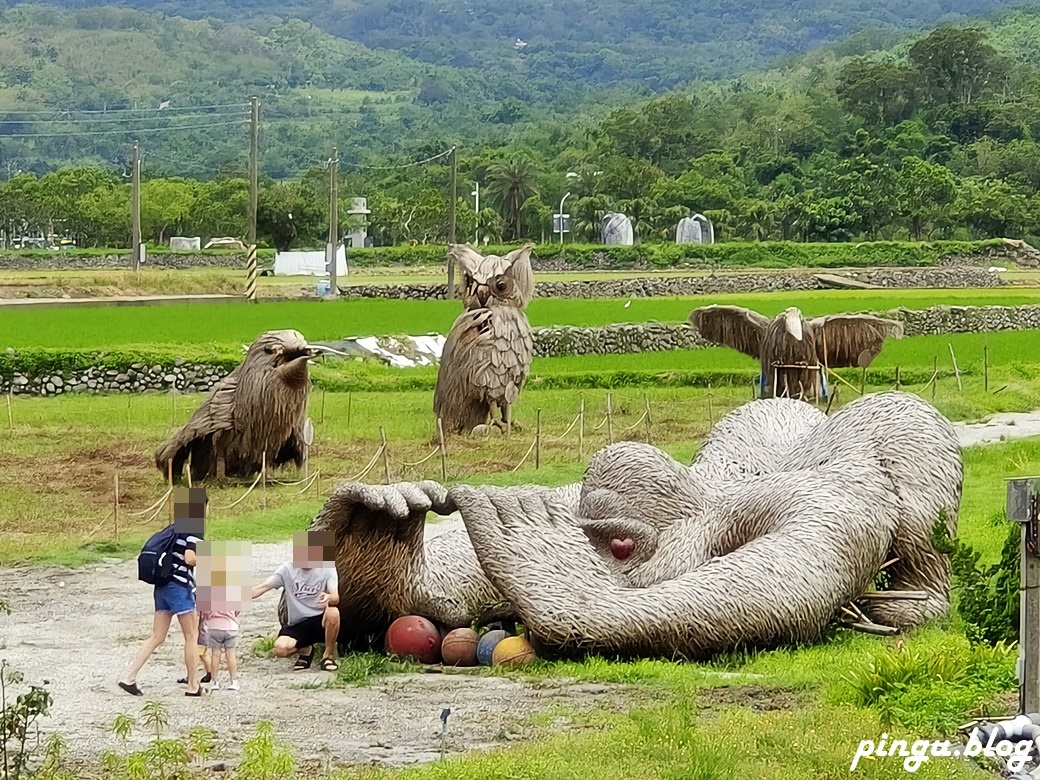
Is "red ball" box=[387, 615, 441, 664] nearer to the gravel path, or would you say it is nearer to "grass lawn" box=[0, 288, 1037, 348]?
the gravel path

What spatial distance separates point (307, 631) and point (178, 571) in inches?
35.3

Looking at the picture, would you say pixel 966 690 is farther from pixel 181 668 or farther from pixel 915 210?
pixel 915 210

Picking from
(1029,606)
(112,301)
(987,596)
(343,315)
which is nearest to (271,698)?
(987,596)

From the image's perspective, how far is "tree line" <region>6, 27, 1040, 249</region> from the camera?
73625 millimetres

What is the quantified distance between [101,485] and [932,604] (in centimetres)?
987

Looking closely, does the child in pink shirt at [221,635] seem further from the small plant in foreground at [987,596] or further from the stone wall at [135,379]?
the stone wall at [135,379]

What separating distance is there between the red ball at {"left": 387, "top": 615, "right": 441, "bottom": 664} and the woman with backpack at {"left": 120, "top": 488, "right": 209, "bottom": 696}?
120cm

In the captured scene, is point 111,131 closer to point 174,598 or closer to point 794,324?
point 794,324

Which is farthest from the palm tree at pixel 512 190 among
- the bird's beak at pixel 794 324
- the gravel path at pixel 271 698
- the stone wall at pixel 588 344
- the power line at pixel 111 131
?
the gravel path at pixel 271 698

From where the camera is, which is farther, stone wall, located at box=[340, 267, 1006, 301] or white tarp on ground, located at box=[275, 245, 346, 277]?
white tarp on ground, located at box=[275, 245, 346, 277]

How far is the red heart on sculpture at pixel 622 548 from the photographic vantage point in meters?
10.4

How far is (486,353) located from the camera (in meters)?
22.1

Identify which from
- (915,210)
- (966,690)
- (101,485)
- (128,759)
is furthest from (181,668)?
(915,210)

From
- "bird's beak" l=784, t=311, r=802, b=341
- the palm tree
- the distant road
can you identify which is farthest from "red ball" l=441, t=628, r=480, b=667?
the palm tree
